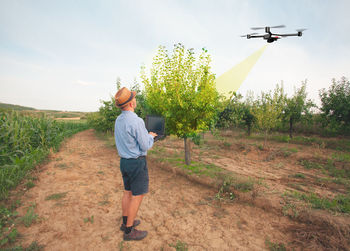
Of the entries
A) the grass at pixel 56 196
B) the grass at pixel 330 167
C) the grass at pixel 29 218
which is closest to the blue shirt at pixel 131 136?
the grass at pixel 29 218

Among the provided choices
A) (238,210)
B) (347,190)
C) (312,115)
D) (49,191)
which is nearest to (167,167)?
(238,210)

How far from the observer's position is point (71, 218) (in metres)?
3.77

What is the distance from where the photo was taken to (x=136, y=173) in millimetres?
2840

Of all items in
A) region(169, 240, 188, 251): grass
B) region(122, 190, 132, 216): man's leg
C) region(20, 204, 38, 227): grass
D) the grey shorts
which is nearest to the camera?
the grey shorts

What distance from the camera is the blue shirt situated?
271 cm

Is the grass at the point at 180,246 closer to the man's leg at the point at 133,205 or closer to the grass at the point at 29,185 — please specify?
the man's leg at the point at 133,205

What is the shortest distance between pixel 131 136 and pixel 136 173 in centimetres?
62

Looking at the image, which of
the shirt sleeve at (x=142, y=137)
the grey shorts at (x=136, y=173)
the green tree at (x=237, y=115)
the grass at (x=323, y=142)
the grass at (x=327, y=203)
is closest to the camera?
the shirt sleeve at (x=142, y=137)

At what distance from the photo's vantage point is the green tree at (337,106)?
13.3 metres

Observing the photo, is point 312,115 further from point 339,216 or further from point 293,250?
point 293,250

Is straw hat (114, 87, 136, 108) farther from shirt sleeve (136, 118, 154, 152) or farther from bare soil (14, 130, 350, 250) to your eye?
bare soil (14, 130, 350, 250)

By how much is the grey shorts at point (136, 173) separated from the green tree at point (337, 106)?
1673cm

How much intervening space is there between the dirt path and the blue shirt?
5.65 ft

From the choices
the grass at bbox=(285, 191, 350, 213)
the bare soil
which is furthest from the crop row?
the grass at bbox=(285, 191, 350, 213)
